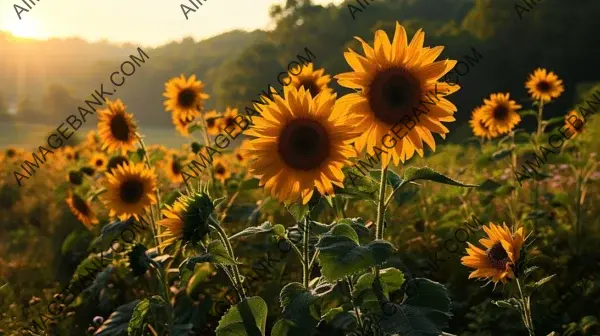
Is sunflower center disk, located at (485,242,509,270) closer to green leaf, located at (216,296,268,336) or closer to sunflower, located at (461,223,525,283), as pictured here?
sunflower, located at (461,223,525,283)

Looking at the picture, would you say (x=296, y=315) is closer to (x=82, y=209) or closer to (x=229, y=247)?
(x=229, y=247)

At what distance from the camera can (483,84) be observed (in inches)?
882

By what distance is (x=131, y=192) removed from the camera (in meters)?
3.52

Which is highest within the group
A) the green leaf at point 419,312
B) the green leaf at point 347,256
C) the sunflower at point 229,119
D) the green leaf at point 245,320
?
the sunflower at point 229,119

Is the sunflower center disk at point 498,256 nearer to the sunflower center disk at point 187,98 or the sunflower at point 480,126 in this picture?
the sunflower center disk at point 187,98

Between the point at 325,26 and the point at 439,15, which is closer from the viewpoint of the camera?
the point at 325,26

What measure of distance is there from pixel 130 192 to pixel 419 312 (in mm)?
2147

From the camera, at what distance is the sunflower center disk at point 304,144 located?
2.11m

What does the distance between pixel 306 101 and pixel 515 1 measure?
910 inches

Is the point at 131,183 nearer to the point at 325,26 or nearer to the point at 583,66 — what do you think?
the point at 583,66

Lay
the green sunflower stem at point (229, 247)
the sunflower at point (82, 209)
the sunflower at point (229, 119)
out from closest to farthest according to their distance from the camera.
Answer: the green sunflower stem at point (229, 247), the sunflower at point (82, 209), the sunflower at point (229, 119)

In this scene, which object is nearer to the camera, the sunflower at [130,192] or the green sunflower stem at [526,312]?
the green sunflower stem at [526,312]

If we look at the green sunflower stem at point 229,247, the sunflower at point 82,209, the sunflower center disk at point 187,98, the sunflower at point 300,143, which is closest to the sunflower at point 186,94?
the sunflower center disk at point 187,98

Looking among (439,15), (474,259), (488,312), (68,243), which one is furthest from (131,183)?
(439,15)
